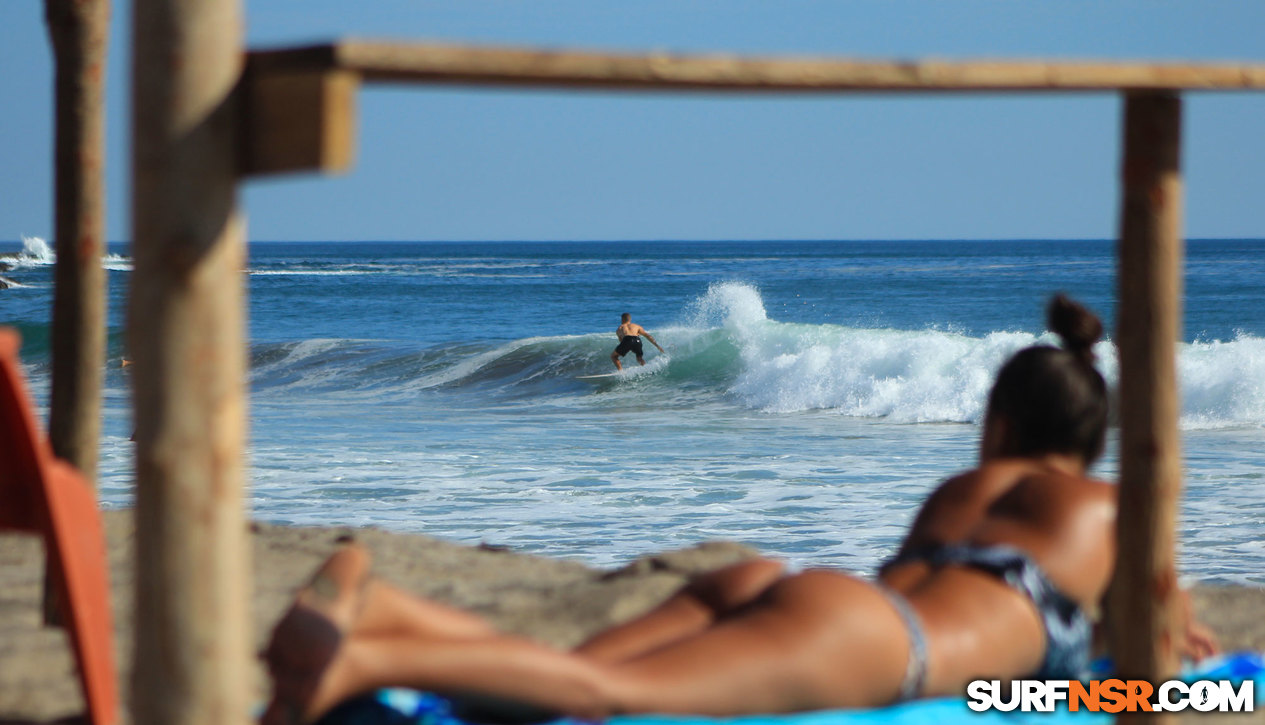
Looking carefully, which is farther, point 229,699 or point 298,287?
point 298,287

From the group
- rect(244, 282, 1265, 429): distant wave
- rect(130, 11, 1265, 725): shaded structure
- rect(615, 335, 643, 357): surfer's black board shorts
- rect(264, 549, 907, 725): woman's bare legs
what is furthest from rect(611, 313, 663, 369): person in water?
rect(130, 11, 1265, 725): shaded structure

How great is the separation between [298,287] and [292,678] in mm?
38109

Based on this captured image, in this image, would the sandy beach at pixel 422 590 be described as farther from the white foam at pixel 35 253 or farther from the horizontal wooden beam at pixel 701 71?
the white foam at pixel 35 253

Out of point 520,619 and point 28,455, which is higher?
point 28,455

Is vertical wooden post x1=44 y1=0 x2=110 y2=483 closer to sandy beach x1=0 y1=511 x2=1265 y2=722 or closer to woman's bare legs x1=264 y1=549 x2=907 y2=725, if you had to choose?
sandy beach x1=0 y1=511 x2=1265 y2=722

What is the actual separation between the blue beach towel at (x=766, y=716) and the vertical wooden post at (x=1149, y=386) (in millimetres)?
223

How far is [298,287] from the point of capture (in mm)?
38781

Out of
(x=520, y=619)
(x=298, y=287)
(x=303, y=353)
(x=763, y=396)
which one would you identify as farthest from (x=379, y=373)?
(x=298, y=287)

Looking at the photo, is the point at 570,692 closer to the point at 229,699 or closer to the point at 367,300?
the point at 229,699

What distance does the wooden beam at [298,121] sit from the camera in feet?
5.56

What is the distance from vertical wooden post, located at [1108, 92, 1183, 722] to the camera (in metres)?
2.41

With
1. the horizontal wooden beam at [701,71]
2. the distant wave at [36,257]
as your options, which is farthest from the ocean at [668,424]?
the distant wave at [36,257]

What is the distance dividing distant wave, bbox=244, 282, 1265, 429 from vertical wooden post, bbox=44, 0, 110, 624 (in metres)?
9.57

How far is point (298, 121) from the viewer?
1.73 m
